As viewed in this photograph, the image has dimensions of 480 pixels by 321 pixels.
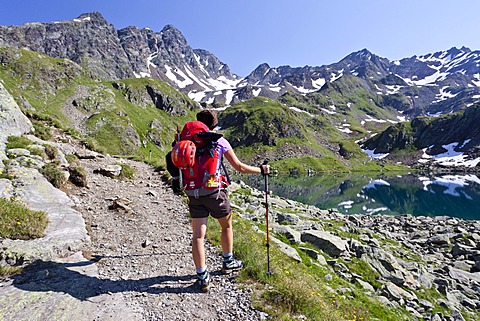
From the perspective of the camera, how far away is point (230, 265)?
7.98m

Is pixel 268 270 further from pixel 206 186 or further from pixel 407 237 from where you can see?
pixel 407 237

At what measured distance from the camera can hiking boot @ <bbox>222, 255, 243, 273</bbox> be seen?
7965 millimetres

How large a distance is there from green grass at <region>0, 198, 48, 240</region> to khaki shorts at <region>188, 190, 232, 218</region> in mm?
5413

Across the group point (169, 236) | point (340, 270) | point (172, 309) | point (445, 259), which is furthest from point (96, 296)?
point (445, 259)

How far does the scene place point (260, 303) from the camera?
670 cm

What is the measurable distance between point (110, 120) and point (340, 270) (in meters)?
143

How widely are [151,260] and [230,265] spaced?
2.72m

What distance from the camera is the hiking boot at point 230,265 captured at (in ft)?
26.1

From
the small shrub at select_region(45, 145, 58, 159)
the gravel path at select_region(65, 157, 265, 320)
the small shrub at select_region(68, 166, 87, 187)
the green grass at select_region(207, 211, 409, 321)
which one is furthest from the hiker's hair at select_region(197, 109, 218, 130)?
the small shrub at select_region(45, 145, 58, 159)

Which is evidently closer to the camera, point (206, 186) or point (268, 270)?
point (206, 186)

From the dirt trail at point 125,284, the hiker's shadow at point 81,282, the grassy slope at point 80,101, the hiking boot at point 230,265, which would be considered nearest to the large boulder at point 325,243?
the dirt trail at point 125,284

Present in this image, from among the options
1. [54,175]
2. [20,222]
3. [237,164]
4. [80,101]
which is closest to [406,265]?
[237,164]

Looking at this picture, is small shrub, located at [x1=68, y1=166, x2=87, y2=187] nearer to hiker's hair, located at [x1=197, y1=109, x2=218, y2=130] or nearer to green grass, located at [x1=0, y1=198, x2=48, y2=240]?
green grass, located at [x1=0, y1=198, x2=48, y2=240]

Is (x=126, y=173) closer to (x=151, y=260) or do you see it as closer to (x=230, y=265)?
(x=151, y=260)
